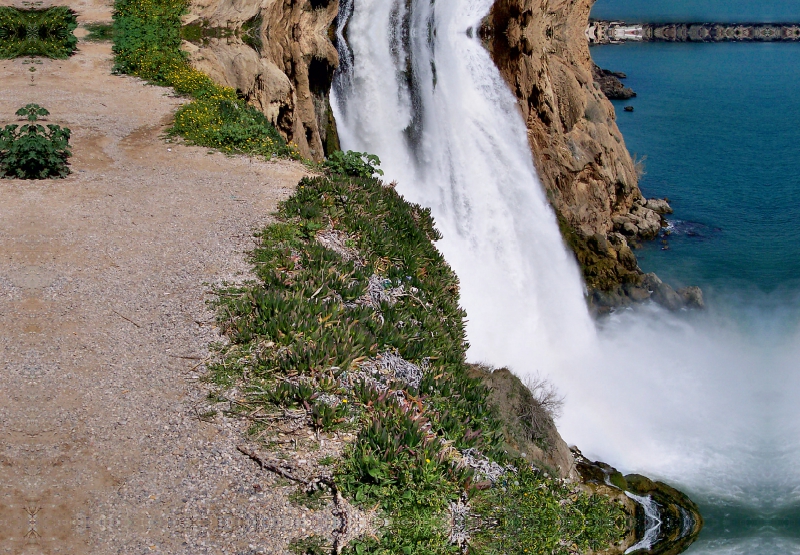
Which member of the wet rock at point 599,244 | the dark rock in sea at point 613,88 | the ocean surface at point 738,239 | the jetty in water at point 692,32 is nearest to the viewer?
the ocean surface at point 738,239

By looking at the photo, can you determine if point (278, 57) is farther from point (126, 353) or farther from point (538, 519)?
point (538, 519)

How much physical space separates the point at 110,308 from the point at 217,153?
19.7 ft

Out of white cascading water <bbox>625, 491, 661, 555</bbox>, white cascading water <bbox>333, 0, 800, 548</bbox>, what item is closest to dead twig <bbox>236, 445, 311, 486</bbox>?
white cascading water <bbox>625, 491, 661, 555</bbox>

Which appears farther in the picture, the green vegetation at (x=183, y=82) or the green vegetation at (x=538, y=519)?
the green vegetation at (x=183, y=82)

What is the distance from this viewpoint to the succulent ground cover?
6898mm

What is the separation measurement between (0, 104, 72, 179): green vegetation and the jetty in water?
6829 centimetres

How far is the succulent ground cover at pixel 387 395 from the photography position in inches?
272

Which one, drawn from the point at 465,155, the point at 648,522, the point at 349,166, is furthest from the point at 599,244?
the point at 349,166

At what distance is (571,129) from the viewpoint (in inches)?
1168

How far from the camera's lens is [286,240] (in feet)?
35.6

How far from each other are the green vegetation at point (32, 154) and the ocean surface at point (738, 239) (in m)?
14.5

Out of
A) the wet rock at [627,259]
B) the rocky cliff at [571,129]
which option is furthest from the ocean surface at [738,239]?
the rocky cliff at [571,129]

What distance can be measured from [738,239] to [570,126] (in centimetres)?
975

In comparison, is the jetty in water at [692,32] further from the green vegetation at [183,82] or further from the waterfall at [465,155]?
the green vegetation at [183,82]
